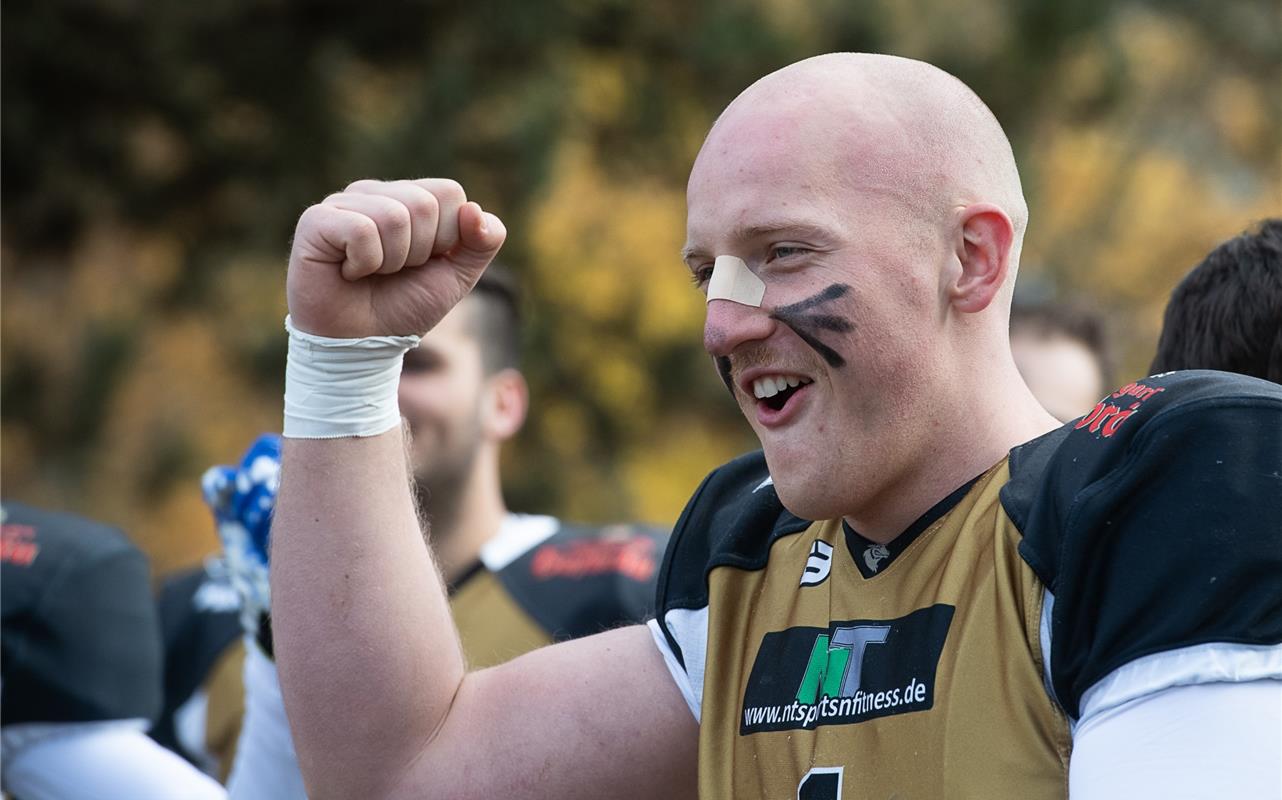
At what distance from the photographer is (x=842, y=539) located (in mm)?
2234

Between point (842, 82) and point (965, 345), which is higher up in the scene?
point (842, 82)

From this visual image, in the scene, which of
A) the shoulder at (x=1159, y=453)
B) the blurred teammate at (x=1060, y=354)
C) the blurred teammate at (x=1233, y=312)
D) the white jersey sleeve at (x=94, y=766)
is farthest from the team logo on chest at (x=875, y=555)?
the blurred teammate at (x=1060, y=354)

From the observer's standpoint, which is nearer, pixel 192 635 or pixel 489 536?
pixel 489 536

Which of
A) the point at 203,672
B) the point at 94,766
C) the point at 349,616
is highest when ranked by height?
the point at 349,616

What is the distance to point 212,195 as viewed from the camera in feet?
37.9

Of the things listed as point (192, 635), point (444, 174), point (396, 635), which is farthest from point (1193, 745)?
point (444, 174)

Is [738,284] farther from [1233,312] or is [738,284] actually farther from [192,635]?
[192,635]

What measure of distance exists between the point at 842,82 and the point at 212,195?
9982 mm

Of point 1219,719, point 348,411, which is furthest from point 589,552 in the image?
point 1219,719

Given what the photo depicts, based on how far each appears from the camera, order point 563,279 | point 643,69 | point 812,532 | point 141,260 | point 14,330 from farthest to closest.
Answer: point 643,69 < point 563,279 < point 141,260 < point 14,330 < point 812,532

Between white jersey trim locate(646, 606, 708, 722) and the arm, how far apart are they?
0.03m

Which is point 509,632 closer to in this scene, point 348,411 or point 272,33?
point 348,411

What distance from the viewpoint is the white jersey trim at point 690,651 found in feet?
7.50

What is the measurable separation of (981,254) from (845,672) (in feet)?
1.92
